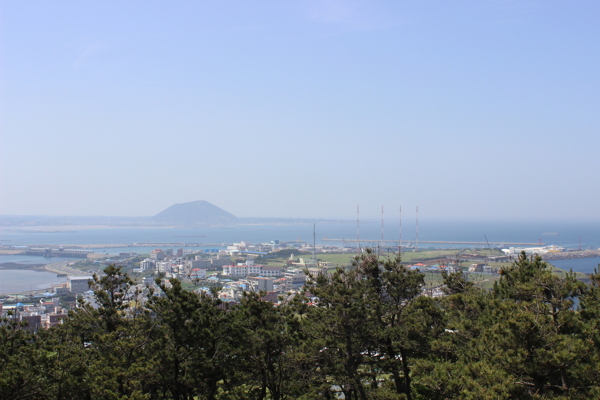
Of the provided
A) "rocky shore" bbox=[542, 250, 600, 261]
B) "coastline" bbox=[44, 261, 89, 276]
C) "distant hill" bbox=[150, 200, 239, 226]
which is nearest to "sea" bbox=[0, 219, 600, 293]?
"rocky shore" bbox=[542, 250, 600, 261]

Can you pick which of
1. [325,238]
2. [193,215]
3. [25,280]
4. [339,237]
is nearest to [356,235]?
[339,237]

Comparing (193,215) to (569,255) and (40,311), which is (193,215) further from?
(40,311)

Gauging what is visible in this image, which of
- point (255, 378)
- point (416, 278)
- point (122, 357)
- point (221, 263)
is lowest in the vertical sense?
point (221, 263)

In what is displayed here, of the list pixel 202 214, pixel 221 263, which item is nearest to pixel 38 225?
pixel 202 214

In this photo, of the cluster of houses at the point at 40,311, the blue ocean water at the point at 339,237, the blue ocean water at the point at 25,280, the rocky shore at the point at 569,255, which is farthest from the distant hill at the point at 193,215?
the cluster of houses at the point at 40,311

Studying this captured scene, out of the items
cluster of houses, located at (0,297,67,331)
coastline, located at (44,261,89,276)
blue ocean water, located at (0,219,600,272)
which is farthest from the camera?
blue ocean water, located at (0,219,600,272)

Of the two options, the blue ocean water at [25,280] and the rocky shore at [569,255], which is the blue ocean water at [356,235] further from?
the blue ocean water at [25,280]

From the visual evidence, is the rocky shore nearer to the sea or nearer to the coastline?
the sea

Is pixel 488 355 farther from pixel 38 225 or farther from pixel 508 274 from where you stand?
pixel 38 225
